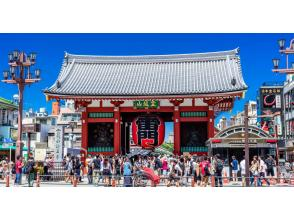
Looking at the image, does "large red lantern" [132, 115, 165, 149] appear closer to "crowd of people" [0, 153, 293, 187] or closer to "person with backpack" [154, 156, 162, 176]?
"person with backpack" [154, 156, 162, 176]

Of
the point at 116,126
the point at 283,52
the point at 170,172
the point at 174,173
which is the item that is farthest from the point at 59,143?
the point at 283,52

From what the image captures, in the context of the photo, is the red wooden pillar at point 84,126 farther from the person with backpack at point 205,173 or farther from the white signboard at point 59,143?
the person with backpack at point 205,173

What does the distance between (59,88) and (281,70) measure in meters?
12.9

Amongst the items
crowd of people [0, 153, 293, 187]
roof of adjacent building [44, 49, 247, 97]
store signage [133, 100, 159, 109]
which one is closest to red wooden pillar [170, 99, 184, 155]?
roof of adjacent building [44, 49, 247, 97]

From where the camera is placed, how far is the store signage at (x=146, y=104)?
23562mm

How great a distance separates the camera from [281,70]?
18.2m

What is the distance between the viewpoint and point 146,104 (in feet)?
77.5

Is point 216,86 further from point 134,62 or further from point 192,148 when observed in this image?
point 134,62

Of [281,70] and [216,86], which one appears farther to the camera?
[216,86]

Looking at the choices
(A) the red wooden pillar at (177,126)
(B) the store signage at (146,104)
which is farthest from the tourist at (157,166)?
(B) the store signage at (146,104)

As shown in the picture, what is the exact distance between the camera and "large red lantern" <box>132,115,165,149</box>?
23750mm

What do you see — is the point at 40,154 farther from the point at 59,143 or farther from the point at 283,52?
the point at 283,52
